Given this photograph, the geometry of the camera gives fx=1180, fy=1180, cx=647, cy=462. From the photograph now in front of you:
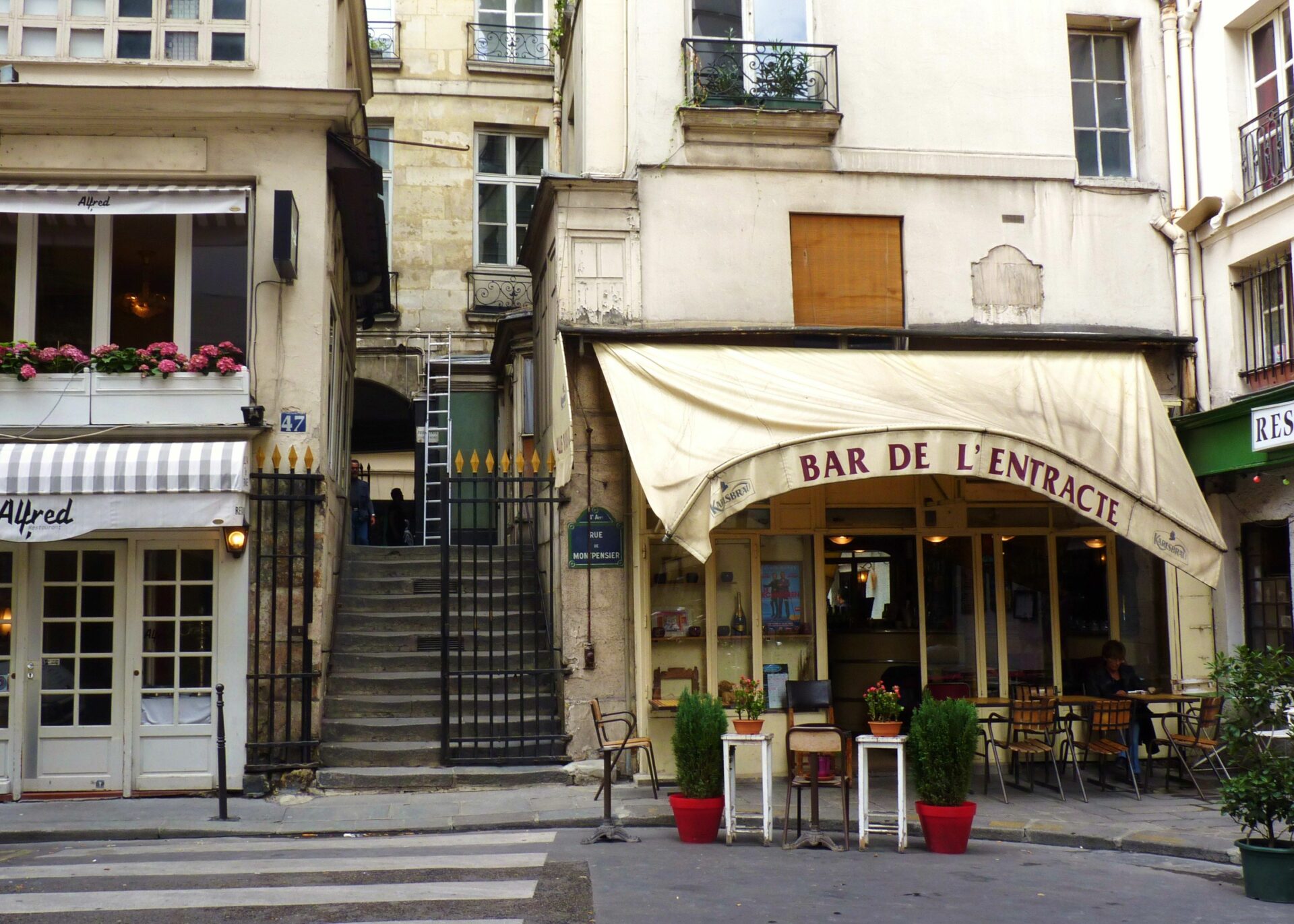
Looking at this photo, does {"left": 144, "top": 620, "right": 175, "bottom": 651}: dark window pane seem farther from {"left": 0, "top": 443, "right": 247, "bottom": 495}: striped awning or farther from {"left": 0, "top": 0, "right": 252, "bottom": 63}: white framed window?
{"left": 0, "top": 0, "right": 252, "bottom": 63}: white framed window

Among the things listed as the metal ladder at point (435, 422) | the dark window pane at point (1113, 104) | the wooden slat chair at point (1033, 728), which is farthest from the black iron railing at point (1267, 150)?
the metal ladder at point (435, 422)

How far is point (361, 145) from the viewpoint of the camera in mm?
14523

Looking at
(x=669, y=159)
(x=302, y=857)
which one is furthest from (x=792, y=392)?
(x=302, y=857)

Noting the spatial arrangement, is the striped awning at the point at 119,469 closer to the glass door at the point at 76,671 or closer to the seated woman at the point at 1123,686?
the glass door at the point at 76,671

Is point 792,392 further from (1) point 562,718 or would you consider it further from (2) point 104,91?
(2) point 104,91

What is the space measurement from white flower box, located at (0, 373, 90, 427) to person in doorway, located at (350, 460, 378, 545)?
6.78 m

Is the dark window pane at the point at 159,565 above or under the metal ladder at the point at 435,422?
under

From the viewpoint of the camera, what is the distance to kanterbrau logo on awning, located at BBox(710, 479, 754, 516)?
9578 mm

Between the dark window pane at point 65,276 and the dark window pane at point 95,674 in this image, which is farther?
the dark window pane at point 65,276

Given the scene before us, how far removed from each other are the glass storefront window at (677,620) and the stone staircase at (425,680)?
1.11 meters

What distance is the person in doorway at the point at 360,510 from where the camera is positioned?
18078 millimetres

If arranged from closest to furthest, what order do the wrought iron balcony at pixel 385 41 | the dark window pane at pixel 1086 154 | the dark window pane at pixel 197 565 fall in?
the dark window pane at pixel 197 565 → the dark window pane at pixel 1086 154 → the wrought iron balcony at pixel 385 41

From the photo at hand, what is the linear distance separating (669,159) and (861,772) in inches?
249

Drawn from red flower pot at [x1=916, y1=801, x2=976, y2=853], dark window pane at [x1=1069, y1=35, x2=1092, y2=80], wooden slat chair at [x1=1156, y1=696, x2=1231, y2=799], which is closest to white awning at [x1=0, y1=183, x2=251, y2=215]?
red flower pot at [x1=916, y1=801, x2=976, y2=853]
